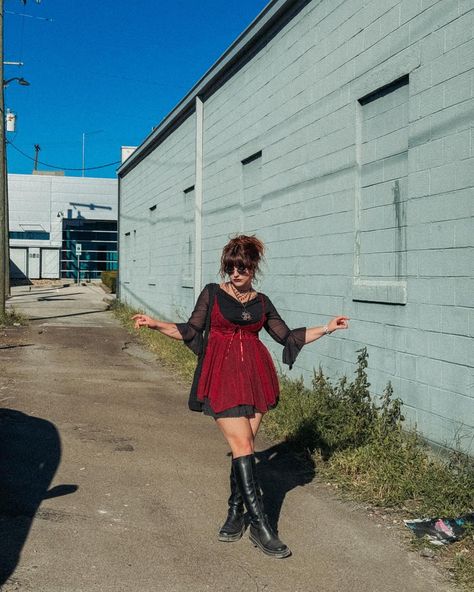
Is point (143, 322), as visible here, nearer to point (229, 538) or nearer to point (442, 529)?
point (229, 538)

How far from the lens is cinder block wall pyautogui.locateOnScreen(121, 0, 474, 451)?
19.2 feet

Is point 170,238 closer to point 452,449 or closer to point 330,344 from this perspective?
point 330,344

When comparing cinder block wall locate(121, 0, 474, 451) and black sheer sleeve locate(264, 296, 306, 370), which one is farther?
cinder block wall locate(121, 0, 474, 451)

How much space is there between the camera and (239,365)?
4668 mm

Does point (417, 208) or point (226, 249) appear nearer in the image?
point (226, 249)

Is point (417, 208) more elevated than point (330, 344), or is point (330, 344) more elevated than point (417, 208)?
point (417, 208)

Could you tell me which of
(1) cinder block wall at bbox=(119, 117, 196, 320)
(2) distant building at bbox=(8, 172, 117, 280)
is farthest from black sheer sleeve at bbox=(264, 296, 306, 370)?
(2) distant building at bbox=(8, 172, 117, 280)

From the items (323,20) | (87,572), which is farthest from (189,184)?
(87,572)

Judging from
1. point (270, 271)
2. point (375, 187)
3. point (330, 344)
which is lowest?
point (330, 344)

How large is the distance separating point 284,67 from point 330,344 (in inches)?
153

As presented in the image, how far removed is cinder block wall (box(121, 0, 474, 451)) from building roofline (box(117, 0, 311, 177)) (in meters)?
0.24

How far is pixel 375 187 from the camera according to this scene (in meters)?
7.38

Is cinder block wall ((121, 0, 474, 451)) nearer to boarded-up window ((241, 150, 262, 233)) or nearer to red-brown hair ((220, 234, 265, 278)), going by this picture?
boarded-up window ((241, 150, 262, 233))

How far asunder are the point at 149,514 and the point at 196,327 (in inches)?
53.6
